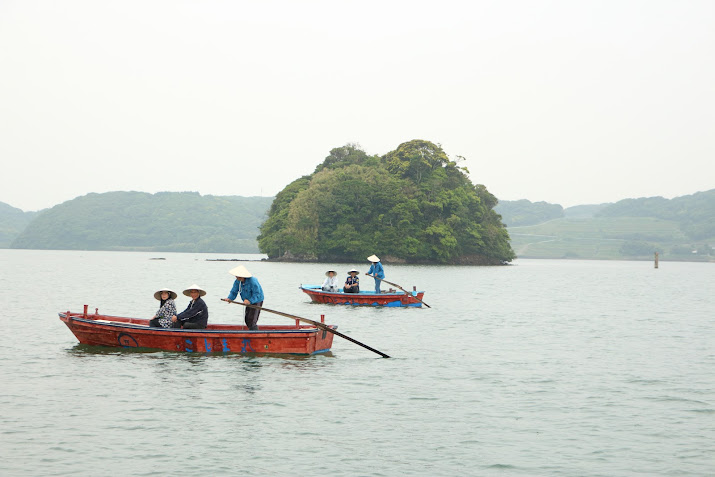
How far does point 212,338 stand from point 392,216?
10271 centimetres

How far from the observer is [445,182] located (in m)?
130

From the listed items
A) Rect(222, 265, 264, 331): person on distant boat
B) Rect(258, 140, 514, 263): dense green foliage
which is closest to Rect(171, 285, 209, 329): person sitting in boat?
Rect(222, 265, 264, 331): person on distant boat

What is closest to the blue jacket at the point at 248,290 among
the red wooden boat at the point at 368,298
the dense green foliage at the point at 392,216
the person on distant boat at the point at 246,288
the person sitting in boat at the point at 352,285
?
the person on distant boat at the point at 246,288

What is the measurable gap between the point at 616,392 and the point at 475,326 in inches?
647

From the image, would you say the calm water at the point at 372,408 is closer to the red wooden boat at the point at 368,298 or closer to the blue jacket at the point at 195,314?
the blue jacket at the point at 195,314

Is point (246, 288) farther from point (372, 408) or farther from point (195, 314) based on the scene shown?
Answer: point (372, 408)

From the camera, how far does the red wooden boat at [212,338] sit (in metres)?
22.5

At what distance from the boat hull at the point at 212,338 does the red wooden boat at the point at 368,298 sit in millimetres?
17474

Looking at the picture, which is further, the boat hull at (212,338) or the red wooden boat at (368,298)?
the red wooden boat at (368,298)

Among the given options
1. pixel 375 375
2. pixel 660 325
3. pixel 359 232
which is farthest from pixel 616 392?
pixel 359 232

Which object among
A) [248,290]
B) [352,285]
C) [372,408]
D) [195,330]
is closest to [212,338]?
[195,330]

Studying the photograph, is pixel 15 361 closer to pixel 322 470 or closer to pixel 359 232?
pixel 322 470

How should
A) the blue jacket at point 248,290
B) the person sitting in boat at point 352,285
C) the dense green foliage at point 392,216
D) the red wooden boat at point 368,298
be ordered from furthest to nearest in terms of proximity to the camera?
1. the dense green foliage at point 392,216
2. the person sitting in boat at point 352,285
3. the red wooden boat at point 368,298
4. the blue jacket at point 248,290

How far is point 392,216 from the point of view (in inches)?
4906
